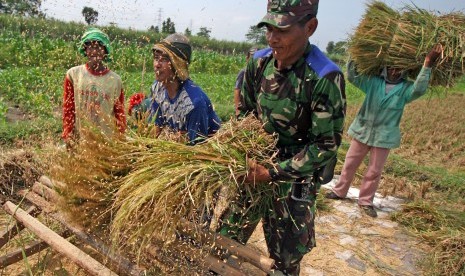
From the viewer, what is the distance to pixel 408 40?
12.8 feet

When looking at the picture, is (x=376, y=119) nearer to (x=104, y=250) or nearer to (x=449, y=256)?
(x=449, y=256)

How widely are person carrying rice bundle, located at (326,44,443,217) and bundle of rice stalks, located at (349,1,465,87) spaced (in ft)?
0.41

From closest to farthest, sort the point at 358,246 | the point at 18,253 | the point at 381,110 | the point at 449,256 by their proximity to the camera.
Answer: the point at 18,253 < the point at 449,256 < the point at 358,246 < the point at 381,110

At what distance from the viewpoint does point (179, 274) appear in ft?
6.06

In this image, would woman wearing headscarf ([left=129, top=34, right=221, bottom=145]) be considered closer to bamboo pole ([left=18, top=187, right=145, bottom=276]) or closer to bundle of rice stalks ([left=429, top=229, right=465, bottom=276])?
bamboo pole ([left=18, top=187, right=145, bottom=276])

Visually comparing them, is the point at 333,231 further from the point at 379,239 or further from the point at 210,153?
the point at 210,153

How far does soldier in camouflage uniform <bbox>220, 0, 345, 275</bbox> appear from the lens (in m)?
1.80

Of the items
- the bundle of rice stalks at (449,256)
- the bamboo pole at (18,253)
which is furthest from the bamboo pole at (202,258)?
the bundle of rice stalks at (449,256)

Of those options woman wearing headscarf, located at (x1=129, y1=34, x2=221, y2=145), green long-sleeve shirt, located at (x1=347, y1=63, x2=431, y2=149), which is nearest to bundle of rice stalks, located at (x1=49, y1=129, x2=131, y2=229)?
woman wearing headscarf, located at (x1=129, y1=34, x2=221, y2=145)

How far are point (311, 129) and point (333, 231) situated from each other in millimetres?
2463

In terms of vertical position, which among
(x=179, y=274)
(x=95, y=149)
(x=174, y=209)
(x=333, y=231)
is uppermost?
(x=95, y=149)

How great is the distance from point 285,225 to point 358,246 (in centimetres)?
201

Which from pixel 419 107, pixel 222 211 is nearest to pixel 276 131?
pixel 222 211

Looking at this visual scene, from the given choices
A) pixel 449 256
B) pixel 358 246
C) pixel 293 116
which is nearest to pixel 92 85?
pixel 293 116
